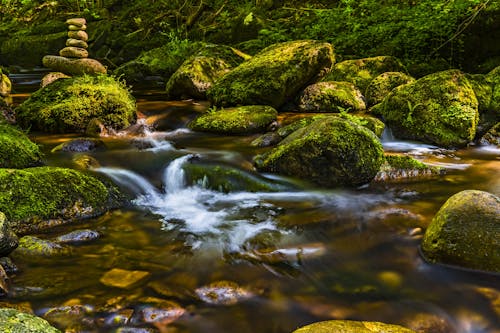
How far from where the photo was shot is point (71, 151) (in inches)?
250

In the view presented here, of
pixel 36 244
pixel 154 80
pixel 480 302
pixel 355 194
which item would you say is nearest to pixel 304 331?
pixel 480 302

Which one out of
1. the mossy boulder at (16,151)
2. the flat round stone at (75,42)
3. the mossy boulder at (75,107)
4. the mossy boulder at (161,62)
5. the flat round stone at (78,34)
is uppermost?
the flat round stone at (78,34)

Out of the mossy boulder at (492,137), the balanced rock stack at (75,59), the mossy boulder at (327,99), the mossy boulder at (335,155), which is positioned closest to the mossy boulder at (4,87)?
the balanced rock stack at (75,59)

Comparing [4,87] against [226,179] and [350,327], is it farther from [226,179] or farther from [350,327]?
[350,327]

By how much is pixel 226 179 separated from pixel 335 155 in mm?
1405

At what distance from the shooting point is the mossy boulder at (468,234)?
11.4 feet

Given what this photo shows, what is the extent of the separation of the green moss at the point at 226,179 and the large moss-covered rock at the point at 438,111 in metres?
3.27

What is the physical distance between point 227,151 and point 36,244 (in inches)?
137

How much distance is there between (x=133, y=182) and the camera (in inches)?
221

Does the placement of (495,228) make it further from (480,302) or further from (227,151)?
(227,151)

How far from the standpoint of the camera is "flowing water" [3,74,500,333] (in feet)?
9.96

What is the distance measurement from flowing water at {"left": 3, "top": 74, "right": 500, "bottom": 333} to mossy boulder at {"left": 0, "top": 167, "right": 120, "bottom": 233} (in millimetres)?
166

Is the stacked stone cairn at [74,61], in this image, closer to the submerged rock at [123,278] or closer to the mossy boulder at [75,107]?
the mossy boulder at [75,107]

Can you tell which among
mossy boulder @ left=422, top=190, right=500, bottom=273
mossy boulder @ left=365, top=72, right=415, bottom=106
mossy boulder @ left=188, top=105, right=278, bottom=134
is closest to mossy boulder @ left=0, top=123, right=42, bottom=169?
mossy boulder @ left=188, top=105, right=278, bottom=134
